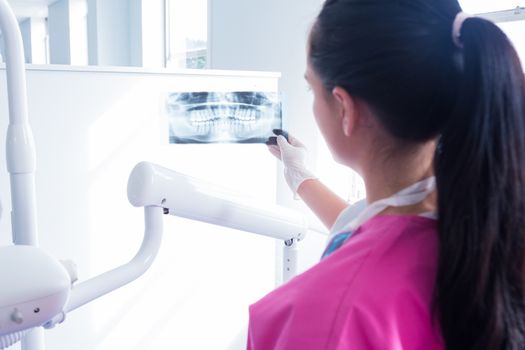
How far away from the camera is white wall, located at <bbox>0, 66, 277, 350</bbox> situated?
1.40 metres

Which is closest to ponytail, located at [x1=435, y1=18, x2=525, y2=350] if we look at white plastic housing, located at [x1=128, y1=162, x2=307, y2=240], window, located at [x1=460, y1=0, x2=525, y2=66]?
white plastic housing, located at [x1=128, y1=162, x2=307, y2=240]

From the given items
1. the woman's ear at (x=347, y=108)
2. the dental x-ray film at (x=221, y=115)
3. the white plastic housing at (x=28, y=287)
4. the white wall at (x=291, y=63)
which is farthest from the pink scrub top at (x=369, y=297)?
the white wall at (x=291, y=63)

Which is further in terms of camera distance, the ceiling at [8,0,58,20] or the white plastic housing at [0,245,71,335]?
the ceiling at [8,0,58,20]

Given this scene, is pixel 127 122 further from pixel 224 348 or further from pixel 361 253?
pixel 361 253

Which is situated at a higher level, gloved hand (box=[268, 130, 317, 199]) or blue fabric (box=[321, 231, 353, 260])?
gloved hand (box=[268, 130, 317, 199])

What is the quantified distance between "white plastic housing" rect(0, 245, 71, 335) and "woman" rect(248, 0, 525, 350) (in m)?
0.26

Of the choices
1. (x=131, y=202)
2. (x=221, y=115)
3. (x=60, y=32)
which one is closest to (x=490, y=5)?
(x=221, y=115)

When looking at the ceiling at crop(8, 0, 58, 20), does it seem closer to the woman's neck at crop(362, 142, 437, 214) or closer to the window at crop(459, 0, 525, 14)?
the window at crop(459, 0, 525, 14)

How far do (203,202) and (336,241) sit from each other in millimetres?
250

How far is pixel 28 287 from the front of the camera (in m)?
0.52

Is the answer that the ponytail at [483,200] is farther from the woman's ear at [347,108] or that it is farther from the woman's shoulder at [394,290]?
the woman's ear at [347,108]

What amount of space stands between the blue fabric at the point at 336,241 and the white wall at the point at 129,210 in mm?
932

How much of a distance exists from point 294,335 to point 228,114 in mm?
1096

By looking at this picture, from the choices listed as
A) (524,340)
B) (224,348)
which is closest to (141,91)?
(224,348)
